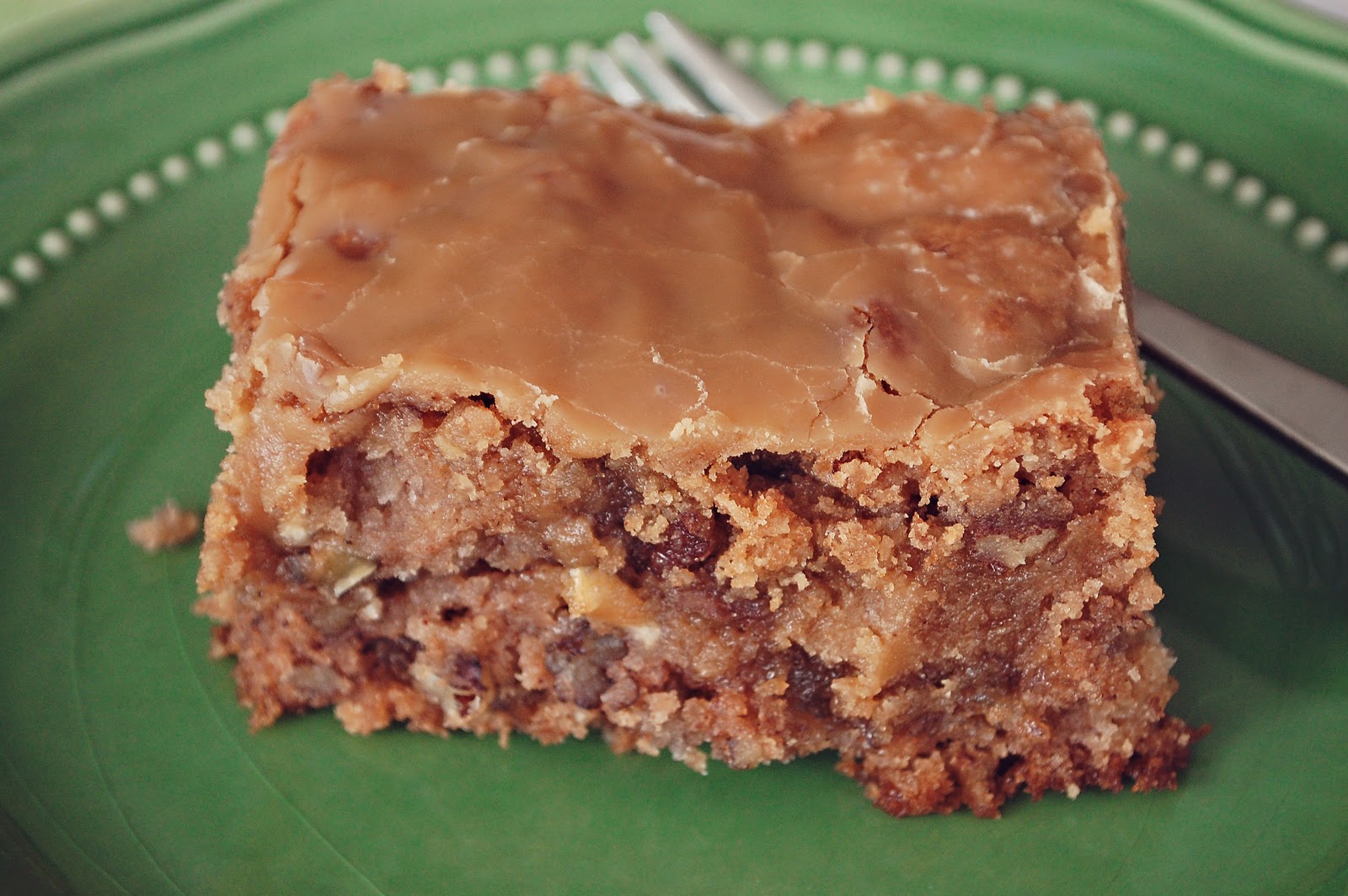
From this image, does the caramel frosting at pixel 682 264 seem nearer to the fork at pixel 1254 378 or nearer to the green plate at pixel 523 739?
the fork at pixel 1254 378

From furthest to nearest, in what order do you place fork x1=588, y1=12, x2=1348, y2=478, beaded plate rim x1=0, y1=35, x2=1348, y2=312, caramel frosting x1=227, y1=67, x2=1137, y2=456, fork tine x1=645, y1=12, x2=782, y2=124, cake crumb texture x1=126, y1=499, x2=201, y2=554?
fork tine x1=645, y1=12, x2=782, y2=124
beaded plate rim x1=0, y1=35, x2=1348, y2=312
cake crumb texture x1=126, y1=499, x2=201, y2=554
fork x1=588, y1=12, x2=1348, y2=478
caramel frosting x1=227, y1=67, x2=1137, y2=456

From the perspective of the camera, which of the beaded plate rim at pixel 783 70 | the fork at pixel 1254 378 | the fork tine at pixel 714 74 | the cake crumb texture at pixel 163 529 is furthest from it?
the fork tine at pixel 714 74

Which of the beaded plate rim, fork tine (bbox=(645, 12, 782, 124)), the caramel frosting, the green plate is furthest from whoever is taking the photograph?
fork tine (bbox=(645, 12, 782, 124))

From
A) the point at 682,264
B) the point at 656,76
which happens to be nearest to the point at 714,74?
the point at 656,76

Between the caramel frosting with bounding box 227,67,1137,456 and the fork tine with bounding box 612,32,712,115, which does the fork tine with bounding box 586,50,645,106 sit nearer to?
the fork tine with bounding box 612,32,712,115

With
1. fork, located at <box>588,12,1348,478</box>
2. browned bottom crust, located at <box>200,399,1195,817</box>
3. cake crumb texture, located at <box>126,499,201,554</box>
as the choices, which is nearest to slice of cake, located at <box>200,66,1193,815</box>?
browned bottom crust, located at <box>200,399,1195,817</box>

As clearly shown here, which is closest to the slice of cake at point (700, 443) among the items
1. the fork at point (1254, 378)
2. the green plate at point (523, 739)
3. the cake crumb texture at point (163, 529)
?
the green plate at point (523, 739)

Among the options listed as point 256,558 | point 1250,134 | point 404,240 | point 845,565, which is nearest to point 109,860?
point 256,558
